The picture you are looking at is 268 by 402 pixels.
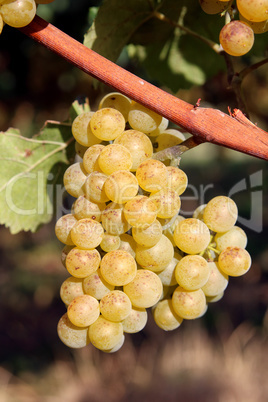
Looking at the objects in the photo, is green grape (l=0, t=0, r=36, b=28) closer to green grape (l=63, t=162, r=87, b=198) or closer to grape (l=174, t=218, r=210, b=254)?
green grape (l=63, t=162, r=87, b=198)

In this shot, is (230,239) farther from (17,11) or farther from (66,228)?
(17,11)

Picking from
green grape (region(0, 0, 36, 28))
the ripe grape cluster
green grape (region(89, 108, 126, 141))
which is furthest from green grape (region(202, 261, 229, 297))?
green grape (region(0, 0, 36, 28))

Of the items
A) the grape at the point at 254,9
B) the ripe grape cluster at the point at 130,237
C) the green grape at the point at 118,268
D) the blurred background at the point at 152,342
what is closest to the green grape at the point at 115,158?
the ripe grape cluster at the point at 130,237

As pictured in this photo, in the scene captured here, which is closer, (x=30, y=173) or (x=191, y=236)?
(x=191, y=236)

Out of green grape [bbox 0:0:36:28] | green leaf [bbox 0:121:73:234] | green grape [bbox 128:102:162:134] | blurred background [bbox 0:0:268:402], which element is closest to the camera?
green grape [bbox 0:0:36:28]

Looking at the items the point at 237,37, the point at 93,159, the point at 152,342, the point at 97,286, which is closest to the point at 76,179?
the point at 93,159

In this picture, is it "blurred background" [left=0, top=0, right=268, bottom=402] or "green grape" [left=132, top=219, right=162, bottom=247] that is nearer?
"green grape" [left=132, top=219, right=162, bottom=247]
